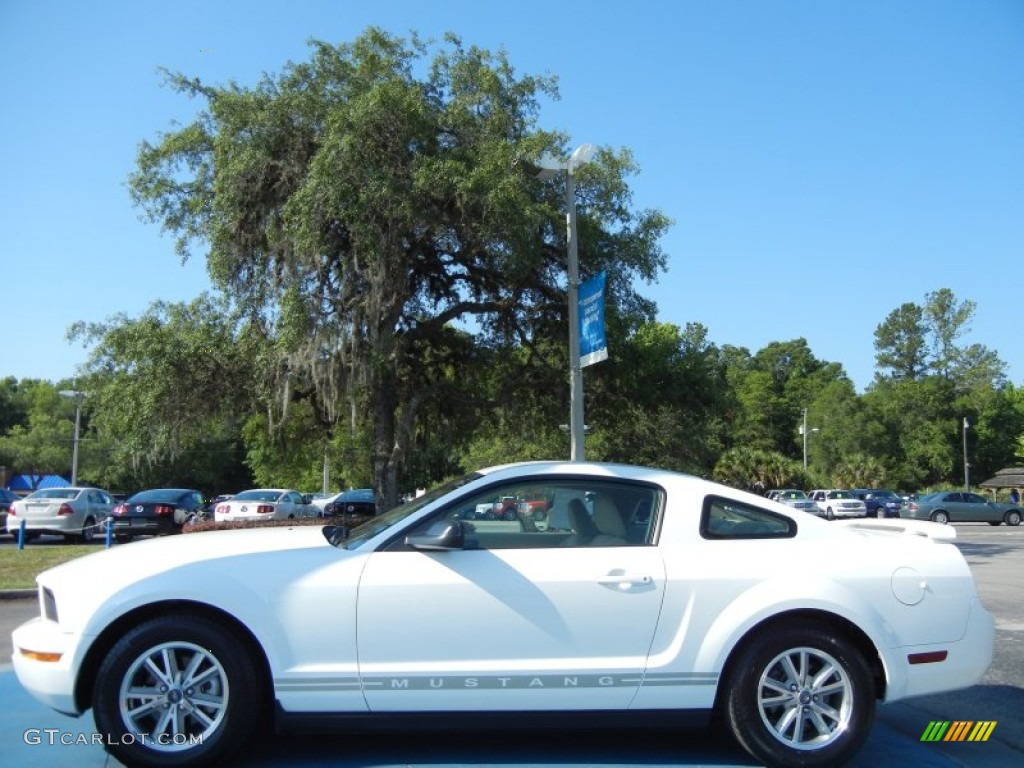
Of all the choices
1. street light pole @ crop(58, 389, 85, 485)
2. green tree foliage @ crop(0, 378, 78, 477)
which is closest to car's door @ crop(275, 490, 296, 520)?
street light pole @ crop(58, 389, 85, 485)

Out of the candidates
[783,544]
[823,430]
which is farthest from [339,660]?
[823,430]

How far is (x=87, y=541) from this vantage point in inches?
802

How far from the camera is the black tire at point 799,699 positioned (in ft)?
13.9

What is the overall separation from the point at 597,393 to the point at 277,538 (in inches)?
610

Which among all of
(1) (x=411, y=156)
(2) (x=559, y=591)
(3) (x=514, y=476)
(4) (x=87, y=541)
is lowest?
(4) (x=87, y=541)

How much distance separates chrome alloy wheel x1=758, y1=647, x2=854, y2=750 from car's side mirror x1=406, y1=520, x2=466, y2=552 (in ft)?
5.49

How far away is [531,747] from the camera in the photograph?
15.1 feet

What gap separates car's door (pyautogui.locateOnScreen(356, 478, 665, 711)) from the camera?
4.11m

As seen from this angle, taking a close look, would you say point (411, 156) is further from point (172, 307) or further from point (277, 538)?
point (277, 538)

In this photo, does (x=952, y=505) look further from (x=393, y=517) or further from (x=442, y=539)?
(x=442, y=539)

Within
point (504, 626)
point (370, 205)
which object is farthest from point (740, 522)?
point (370, 205)

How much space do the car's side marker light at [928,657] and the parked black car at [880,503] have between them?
41.4 meters

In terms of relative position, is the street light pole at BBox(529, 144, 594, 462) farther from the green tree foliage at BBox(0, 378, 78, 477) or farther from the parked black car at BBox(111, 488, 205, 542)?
the green tree foliage at BBox(0, 378, 78, 477)

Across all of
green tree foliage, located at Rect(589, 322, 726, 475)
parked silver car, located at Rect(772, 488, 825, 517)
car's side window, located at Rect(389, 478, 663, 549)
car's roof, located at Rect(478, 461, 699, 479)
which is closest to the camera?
car's side window, located at Rect(389, 478, 663, 549)
